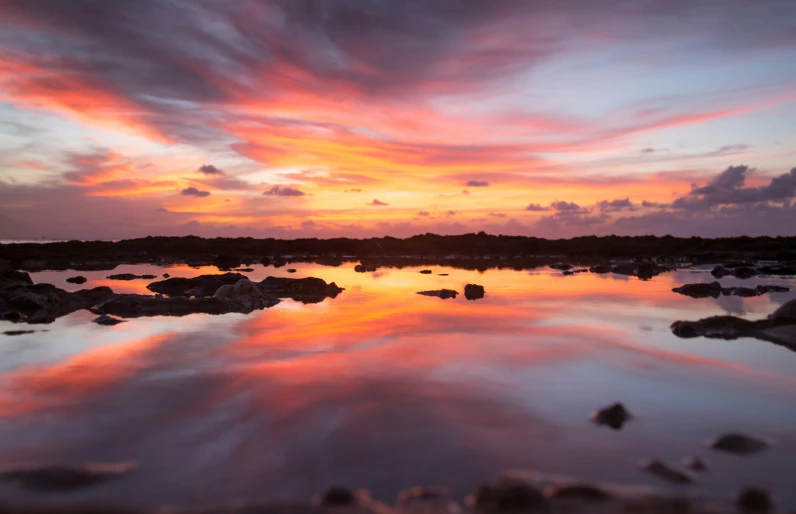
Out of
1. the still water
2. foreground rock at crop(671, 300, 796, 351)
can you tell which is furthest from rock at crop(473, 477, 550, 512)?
foreground rock at crop(671, 300, 796, 351)

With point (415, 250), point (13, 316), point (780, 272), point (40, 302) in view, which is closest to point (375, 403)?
point (13, 316)

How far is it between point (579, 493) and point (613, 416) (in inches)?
83.6

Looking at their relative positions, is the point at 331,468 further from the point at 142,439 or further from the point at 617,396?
the point at 617,396

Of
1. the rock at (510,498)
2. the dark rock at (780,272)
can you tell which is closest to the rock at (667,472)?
the rock at (510,498)

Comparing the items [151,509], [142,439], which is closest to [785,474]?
[151,509]

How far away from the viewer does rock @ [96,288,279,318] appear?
51.8 ft

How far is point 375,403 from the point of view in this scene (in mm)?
7328

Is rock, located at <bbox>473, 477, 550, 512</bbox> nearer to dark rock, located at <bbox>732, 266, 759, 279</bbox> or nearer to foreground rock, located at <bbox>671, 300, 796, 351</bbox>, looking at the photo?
foreground rock, located at <bbox>671, 300, 796, 351</bbox>

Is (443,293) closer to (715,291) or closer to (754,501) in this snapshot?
(715,291)

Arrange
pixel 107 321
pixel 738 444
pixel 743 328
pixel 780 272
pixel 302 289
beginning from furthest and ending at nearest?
pixel 780 272, pixel 302 289, pixel 107 321, pixel 743 328, pixel 738 444

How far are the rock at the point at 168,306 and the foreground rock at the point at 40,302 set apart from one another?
1152mm

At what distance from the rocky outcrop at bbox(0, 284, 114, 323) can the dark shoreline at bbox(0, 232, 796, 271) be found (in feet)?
87.4

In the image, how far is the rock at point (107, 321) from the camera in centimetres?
1389

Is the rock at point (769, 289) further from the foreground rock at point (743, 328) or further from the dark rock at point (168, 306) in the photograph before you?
the dark rock at point (168, 306)
